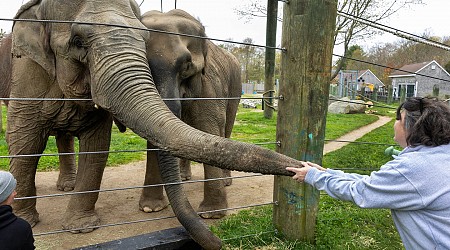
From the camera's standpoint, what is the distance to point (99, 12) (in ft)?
9.77

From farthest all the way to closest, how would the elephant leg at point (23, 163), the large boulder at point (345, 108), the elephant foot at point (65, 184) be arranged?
1. the large boulder at point (345, 108)
2. the elephant foot at point (65, 184)
3. the elephant leg at point (23, 163)

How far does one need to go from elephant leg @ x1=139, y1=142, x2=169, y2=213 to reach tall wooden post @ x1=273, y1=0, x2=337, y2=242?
187cm

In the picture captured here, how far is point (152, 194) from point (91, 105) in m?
1.37

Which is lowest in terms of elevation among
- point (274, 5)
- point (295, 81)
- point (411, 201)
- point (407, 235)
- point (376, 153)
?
point (376, 153)

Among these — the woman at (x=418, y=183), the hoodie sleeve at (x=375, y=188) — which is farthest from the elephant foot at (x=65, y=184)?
the woman at (x=418, y=183)

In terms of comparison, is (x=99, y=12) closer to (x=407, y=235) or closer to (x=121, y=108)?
(x=121, y=108)

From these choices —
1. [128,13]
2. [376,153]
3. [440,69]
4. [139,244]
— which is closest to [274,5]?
[376,153]

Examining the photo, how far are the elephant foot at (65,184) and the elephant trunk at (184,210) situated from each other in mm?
2360

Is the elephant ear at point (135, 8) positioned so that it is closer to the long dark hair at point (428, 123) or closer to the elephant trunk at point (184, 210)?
the elephant trunk at point (184, 210)

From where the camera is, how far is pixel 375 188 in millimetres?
1865

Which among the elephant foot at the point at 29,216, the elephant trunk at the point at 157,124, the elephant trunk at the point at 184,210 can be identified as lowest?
the elephant foot at the point at 29,216

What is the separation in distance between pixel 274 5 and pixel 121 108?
481 inches

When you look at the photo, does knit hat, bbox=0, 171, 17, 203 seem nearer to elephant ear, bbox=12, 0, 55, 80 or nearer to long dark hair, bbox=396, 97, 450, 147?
elephant ear, bbox=12, 0, 55, 80

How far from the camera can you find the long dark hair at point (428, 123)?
1.83m
